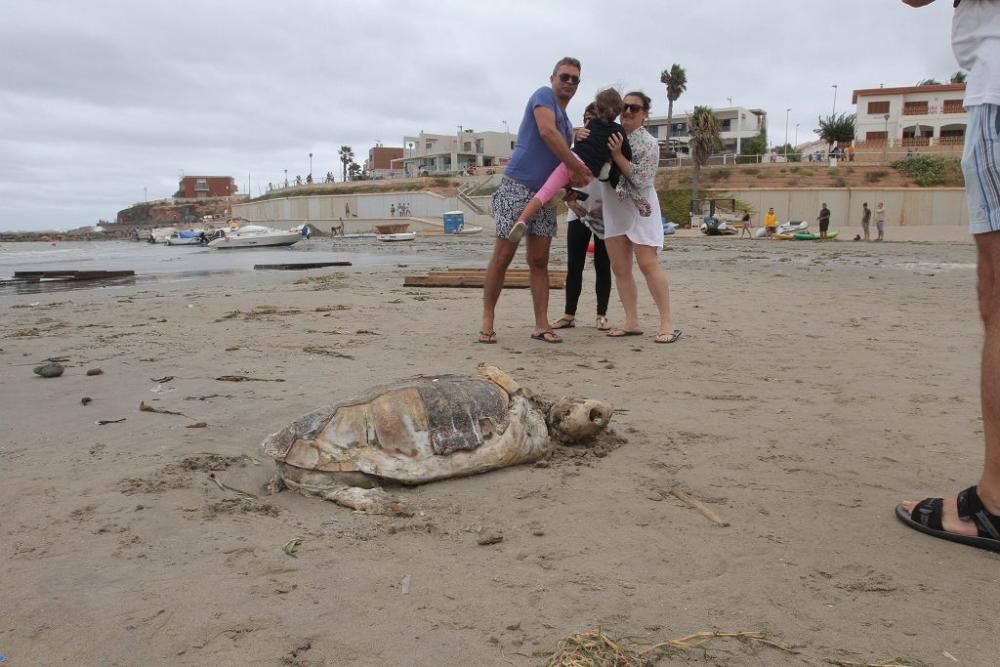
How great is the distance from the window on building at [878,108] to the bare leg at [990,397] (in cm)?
6874

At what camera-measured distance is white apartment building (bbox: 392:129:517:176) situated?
91250mm

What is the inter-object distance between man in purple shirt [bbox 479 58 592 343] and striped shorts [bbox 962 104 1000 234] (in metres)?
3.25

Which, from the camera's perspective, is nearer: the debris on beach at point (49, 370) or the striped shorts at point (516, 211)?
the debris on beach at point (49, 370)

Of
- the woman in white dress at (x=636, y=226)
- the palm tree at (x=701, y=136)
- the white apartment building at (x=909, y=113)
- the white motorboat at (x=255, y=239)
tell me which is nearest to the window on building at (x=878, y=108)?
the white apartment building at (x=909, y=113)

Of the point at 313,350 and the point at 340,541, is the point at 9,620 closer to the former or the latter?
the point at 340,541

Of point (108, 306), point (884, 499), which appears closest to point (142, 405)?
point (884, 499)

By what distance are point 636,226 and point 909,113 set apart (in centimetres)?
6572

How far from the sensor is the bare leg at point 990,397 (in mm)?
2105

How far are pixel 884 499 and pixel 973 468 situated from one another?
58cm

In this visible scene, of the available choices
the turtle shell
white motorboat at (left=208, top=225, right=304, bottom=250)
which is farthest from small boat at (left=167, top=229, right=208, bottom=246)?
the turtle shell

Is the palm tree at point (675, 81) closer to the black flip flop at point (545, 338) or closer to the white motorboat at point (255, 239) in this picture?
the white motorboat at point (255, 239)

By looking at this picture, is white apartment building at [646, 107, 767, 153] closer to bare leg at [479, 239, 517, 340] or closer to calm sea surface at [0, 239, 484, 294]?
calm sea surface at [0, 239, 484, 294]

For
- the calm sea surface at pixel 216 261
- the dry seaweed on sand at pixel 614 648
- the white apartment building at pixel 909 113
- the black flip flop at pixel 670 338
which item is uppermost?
the white apartment building at pixel 909 113

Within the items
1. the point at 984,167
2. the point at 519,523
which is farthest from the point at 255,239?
the point at 984,167
